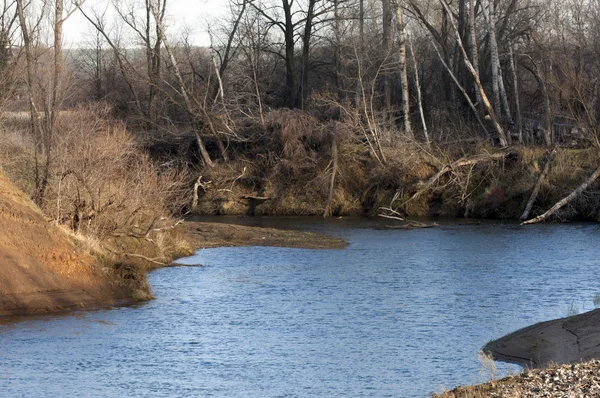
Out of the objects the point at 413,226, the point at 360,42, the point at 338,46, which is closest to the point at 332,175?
the point at 413,226

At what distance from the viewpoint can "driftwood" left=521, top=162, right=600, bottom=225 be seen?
131ft

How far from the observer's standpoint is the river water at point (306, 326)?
14805 mm

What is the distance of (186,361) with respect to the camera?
1627cm

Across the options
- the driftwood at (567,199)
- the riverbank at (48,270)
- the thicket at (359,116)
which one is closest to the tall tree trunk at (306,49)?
the thicket at (359,116)

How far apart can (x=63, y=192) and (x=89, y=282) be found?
5210mm

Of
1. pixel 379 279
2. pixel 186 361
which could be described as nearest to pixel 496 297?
pixel 379 279

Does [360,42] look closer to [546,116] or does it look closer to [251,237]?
[546,116]

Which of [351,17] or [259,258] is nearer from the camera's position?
[259,258]

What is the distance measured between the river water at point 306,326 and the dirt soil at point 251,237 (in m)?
3.08

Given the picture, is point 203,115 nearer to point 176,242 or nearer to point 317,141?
point 317,141

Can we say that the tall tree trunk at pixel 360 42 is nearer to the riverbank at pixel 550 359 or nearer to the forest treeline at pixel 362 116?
the forest treeline at pixel 362 116

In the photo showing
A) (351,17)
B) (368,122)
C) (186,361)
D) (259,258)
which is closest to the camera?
(186,361)

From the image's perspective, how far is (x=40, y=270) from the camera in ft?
69.6

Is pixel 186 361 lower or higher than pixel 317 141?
lower
